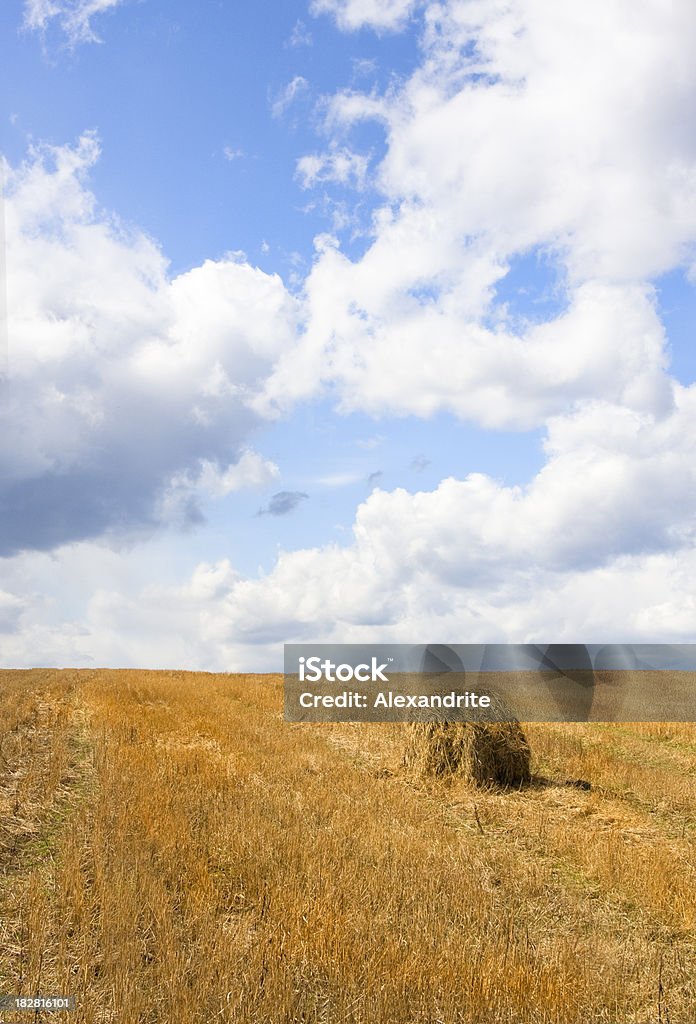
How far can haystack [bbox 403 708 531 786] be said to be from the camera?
564 inches

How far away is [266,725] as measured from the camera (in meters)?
20.4

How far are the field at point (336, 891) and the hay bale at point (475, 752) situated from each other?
480mm

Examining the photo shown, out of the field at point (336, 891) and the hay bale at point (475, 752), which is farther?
the hay bale at point (475, 752)

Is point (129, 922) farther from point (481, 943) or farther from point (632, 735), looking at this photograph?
point (632, 735)

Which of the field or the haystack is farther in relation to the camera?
the haystack

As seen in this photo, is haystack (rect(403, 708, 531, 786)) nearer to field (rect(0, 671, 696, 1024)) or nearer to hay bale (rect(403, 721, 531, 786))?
hay bale (rect(403, 721, 531, 786))

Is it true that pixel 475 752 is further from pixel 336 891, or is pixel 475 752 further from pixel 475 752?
pixel 336 891

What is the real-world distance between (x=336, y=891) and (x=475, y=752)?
723 centimetres

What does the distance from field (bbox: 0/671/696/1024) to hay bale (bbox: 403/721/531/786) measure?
0.48 m

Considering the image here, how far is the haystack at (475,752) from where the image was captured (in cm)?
1433

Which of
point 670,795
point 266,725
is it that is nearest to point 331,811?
point 670,795

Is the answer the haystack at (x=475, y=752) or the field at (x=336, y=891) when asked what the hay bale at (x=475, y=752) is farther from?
the field at (x=336, y=891)

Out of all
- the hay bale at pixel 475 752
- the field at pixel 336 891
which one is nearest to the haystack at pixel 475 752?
the hay bale at pixel 475 752

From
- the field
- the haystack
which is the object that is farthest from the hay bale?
the field
